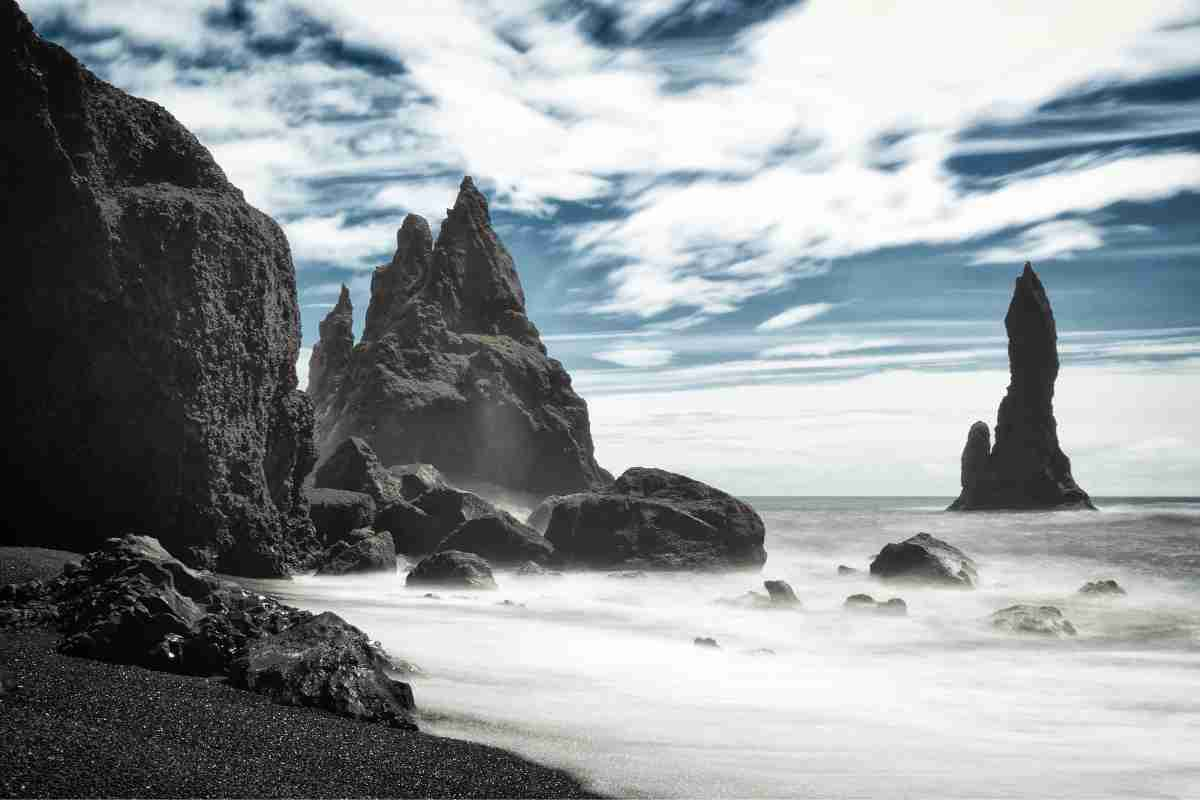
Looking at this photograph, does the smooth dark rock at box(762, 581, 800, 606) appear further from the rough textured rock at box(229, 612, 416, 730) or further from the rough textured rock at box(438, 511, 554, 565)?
the rough textured rock at box(229, 612, 416, 730)

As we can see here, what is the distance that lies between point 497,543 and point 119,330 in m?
14.7

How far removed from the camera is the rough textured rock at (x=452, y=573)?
2228 centimetres

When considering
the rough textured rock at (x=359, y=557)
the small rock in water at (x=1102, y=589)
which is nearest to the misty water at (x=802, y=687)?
the small rock in water at (x=1102, y=589)

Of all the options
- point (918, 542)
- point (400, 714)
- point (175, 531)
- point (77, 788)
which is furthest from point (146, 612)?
point (918, 542)

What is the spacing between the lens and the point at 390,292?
8825 cm

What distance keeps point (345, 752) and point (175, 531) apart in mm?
13703

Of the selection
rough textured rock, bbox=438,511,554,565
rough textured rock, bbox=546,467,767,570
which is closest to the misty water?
rough textured rock, bbox=438,511,554,565

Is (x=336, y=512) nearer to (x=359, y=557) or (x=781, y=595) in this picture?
(x=359, y=557)

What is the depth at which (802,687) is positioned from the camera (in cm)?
1219

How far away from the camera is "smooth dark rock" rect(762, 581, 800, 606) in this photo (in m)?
22.3

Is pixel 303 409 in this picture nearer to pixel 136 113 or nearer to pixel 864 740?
pixel 136 113

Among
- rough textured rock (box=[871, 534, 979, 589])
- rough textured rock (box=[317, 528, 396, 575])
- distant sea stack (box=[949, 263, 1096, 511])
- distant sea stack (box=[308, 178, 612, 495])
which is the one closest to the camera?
rough textured rock (box=[317, 528, 396, 575])

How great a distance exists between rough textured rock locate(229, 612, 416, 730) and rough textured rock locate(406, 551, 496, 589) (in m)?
13.3

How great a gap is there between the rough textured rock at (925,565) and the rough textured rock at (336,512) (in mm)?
17454
